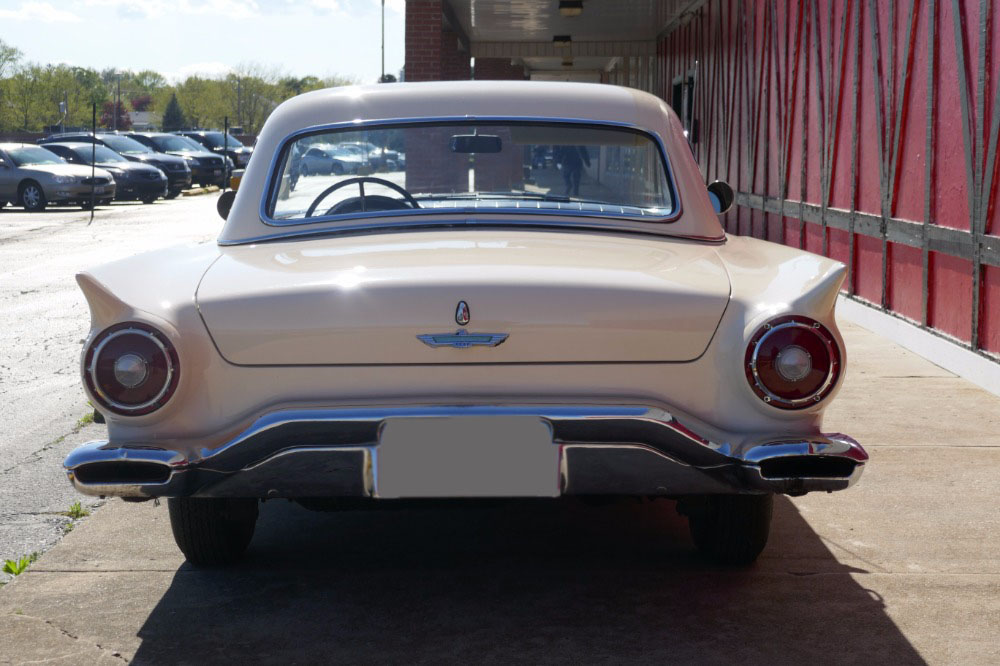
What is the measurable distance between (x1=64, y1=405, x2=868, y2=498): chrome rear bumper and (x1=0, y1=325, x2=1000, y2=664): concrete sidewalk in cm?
36

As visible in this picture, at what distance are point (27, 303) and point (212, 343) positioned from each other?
351 inches

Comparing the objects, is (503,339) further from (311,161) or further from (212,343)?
(311,161)

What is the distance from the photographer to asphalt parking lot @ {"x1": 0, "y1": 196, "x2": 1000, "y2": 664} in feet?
11.7

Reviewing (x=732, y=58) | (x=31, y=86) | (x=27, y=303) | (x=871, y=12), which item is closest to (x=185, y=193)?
(x=732, y=58)

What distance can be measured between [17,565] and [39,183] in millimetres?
24801

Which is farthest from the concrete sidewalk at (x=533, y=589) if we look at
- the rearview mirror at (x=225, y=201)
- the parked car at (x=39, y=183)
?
the parked car at (x=39, y=183)

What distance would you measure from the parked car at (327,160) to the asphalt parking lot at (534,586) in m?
1.28

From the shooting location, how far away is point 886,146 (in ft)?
31.1

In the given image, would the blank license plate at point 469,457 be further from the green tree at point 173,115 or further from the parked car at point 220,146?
the green tree at point 173,115

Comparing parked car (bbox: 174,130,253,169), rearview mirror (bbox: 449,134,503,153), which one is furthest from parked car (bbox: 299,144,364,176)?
parked car (bbox: 174,130,253,169)

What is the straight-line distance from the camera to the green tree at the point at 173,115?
132 metres

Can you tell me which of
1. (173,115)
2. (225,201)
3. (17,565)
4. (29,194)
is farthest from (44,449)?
(173,115)

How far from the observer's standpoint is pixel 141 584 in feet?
13.5

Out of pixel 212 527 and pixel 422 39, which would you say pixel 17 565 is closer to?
pixel 212 527
